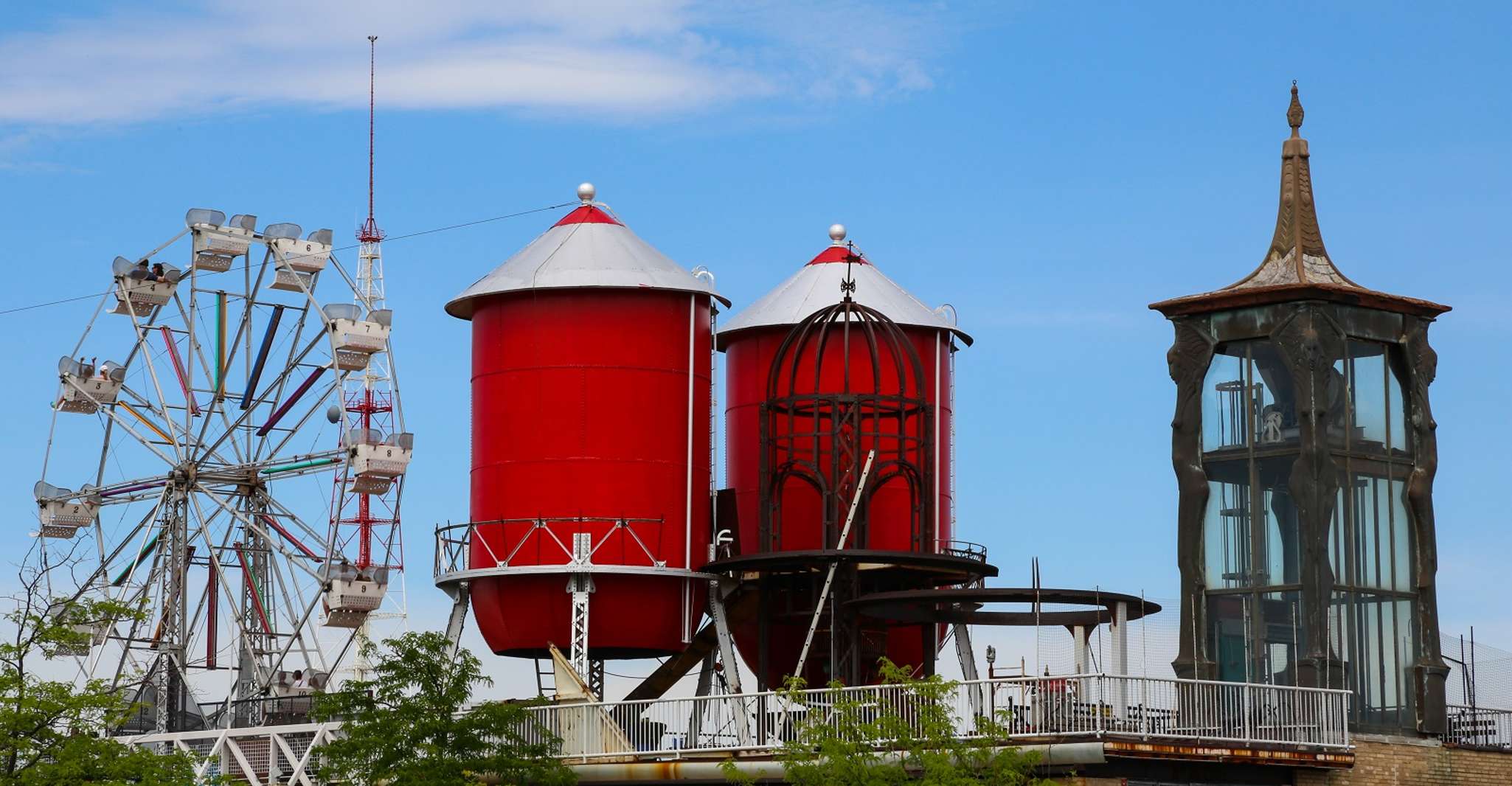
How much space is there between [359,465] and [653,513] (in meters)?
9.63

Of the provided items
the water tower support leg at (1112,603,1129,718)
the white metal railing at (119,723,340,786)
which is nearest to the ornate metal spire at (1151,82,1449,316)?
the water tower support leg at (1112,603,1129,718)

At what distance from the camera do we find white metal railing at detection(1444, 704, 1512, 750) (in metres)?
52.9

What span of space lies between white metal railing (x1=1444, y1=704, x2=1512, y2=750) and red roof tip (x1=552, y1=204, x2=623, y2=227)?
21.0 meters

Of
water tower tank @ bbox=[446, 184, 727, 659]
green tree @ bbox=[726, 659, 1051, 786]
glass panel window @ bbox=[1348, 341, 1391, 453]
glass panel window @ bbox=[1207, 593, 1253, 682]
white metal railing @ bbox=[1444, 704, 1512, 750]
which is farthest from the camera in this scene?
water tower tank @ bbox=[446, 184, 727, 659]

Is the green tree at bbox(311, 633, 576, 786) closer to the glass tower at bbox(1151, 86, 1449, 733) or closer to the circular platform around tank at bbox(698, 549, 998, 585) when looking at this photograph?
the circular platform around tank at bbox(698, 549, 998, 585)

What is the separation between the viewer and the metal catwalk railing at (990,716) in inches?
1800

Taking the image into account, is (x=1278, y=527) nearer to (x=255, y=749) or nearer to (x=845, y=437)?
(x=845, y=437)

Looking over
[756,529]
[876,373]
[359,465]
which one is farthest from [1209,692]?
[359,465]

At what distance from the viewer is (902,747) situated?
45188 mm

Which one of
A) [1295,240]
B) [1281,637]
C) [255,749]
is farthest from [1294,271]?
[255,749]

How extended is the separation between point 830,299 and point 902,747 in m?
19.3

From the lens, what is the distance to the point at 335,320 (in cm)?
6612

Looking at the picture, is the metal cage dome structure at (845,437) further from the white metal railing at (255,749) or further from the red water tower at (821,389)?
the white metal railing at (255,749)

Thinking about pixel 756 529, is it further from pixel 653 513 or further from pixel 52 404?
pixel 52 404
